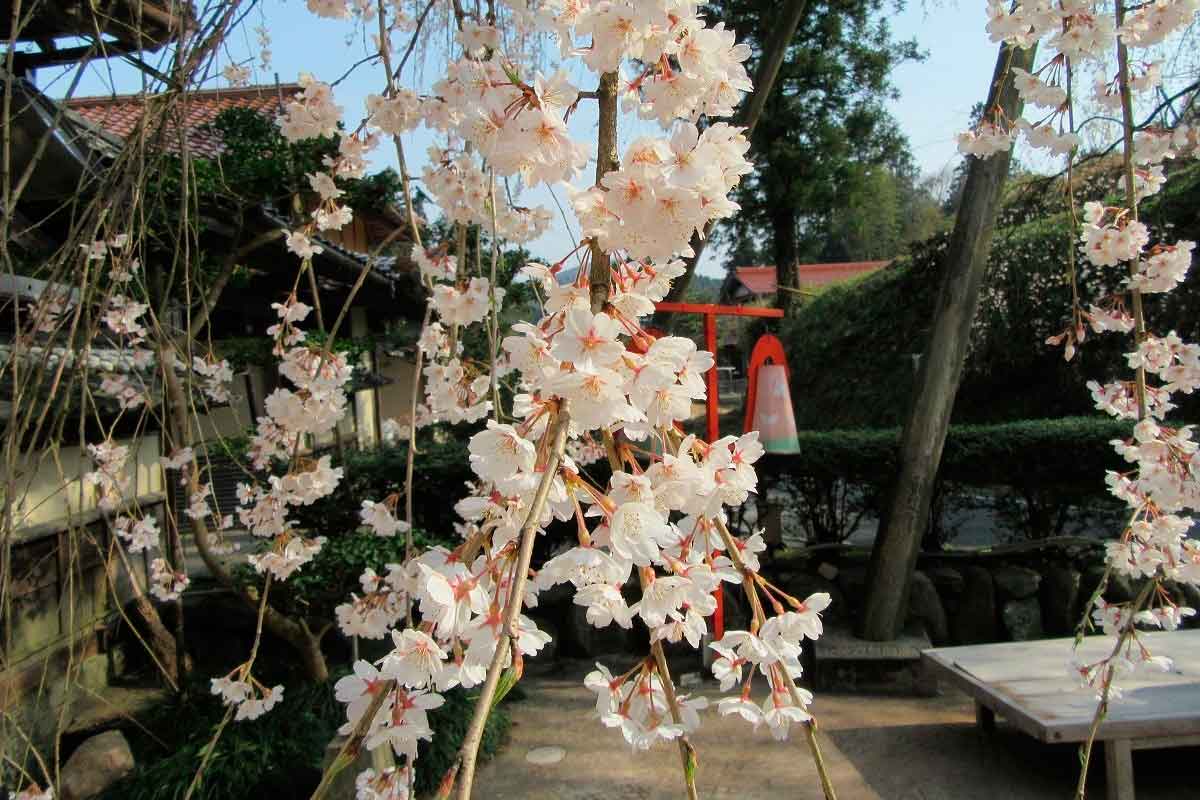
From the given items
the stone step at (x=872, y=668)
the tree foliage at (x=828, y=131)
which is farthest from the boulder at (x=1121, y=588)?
the tree foliage at (x=828, y=131)

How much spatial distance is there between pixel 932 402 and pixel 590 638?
2211mm

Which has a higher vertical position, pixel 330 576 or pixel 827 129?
pixel 827 129

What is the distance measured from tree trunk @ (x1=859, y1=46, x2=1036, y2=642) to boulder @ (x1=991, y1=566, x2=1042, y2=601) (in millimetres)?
762

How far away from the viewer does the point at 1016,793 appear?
2.97m

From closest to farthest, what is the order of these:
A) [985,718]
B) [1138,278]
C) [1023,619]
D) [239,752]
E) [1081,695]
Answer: [1138,278], [1081,695], [239,752], [985,718], [1023,619]

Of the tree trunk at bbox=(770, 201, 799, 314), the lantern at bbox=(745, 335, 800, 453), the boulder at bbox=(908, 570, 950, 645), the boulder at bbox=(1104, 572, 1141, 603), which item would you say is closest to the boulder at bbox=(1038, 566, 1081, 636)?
the boulder at bbox=(1104, 572, 1141, 603)

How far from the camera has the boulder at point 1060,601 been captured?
441cm

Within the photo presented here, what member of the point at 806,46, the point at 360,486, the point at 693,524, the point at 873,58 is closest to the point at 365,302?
the point at 360,486

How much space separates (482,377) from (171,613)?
10.9 feet

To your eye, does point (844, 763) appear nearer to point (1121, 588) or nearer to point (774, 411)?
point (774, 411)

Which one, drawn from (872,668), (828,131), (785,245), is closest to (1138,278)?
(872,668)

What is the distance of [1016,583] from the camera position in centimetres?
446

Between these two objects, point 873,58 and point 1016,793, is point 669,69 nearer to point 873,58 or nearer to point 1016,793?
point 1016,793

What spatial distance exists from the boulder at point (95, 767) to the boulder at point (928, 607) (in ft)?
12.2
